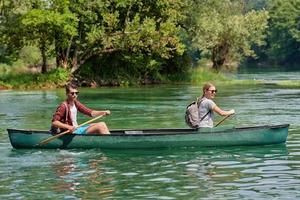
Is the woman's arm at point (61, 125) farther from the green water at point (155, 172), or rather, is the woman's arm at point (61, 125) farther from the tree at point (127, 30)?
the tree at point (127, 30)

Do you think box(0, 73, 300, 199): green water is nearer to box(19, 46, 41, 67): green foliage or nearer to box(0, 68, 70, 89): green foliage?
box(0, 68, 70, 89): green foliage

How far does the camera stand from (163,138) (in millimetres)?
17422

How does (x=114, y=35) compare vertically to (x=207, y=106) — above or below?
above

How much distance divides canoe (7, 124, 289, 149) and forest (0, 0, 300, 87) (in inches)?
1194

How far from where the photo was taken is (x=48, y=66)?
188ft

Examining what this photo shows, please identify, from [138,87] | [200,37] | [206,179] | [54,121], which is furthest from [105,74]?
[206,179]

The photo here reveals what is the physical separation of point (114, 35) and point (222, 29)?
10265 mm

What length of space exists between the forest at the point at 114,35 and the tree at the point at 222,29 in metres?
0.08

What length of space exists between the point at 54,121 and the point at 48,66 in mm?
40405

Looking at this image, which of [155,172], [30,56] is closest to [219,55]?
[30,56]

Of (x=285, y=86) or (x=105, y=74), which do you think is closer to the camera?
(x=285, y=86)

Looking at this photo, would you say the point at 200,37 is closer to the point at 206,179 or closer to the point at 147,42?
the point at 147,42

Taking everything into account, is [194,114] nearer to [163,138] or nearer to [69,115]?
[163,138]

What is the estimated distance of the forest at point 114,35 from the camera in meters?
49.5
